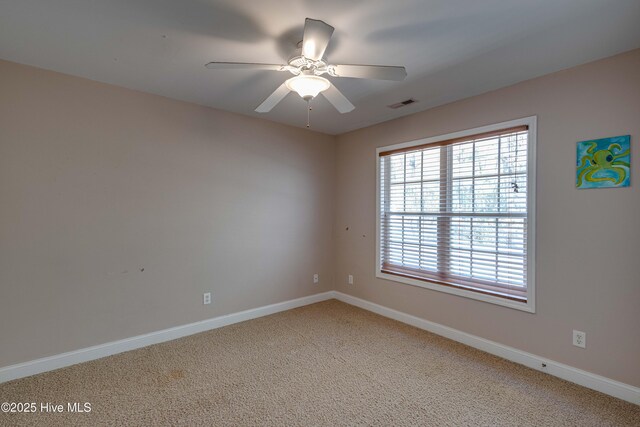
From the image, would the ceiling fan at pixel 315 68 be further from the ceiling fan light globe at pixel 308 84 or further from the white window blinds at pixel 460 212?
the white window blinds at pixel 460 212

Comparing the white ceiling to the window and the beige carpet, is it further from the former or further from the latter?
→ the beige carpet

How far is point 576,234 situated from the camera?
235cm

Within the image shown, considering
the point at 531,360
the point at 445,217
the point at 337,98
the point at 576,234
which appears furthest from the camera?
the point at 445,217

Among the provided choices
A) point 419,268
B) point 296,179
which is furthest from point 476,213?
point 296,179

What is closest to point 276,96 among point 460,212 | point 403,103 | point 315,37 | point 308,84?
point 308,84

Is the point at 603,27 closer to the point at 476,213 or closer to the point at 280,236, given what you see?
the point at 476,213

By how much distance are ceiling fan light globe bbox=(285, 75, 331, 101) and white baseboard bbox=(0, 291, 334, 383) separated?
262cm

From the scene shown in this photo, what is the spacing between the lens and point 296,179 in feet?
13.4

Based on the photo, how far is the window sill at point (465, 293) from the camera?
2572 mm

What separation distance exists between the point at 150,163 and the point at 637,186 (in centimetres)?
394

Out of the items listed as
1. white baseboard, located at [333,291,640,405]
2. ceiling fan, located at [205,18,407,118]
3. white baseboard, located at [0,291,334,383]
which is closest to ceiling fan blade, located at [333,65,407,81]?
ceiling fan, located at [205,18,407,118]

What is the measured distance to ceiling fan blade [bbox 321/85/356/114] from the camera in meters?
2.05

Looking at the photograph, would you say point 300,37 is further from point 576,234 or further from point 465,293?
point 465,293

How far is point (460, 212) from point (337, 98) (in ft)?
5.84
